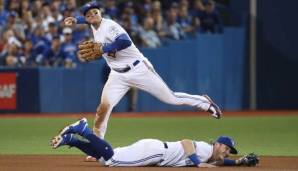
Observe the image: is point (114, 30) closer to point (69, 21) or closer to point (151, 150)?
point (69, 21)

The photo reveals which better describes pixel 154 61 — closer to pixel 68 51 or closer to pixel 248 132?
pixel 68 51

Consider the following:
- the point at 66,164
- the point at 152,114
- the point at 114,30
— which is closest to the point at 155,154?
the point at 66,164

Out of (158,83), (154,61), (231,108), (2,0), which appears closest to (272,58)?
(231,108)

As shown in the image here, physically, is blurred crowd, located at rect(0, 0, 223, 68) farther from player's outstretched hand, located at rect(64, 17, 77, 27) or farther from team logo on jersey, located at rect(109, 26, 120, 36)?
team logo on jersey, located at rect(109, 26, 120, 36)

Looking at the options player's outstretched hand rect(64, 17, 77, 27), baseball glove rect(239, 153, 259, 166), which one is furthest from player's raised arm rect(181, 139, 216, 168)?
player's outstretched hand rect(64, 17, 77, 27)

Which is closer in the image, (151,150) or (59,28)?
(151,150)

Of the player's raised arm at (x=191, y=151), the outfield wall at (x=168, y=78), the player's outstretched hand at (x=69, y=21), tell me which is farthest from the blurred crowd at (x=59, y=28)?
the player's raised arm at (x=191, y=151)

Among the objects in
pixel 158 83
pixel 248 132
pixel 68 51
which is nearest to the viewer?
pixel 158 83
